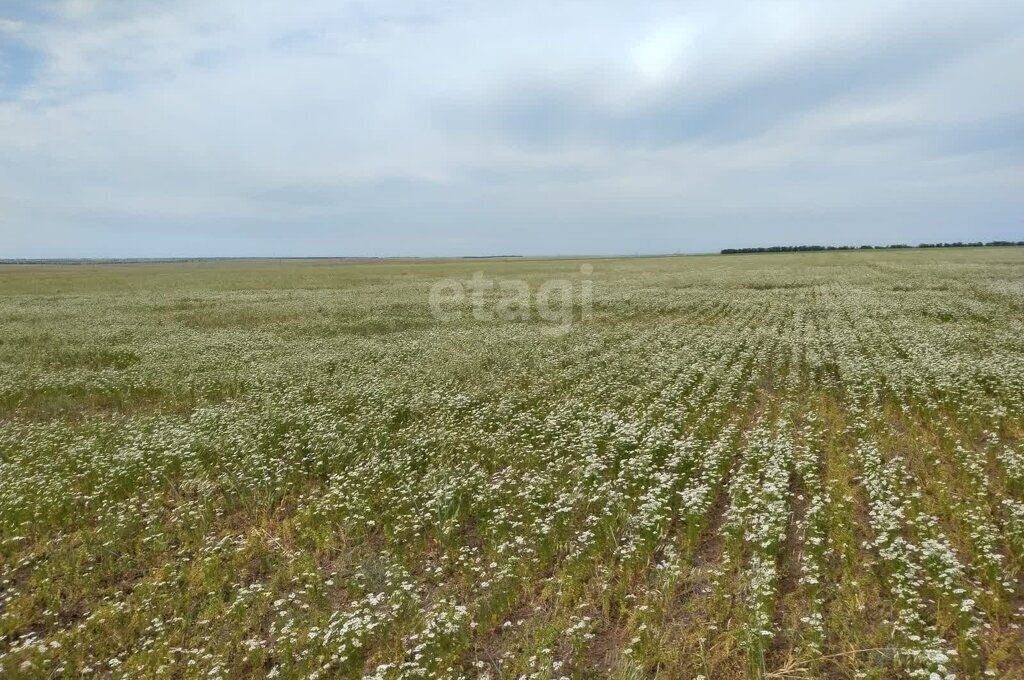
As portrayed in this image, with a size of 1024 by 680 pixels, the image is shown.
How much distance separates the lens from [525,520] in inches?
336

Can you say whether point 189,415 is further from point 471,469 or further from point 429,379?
point 471,469

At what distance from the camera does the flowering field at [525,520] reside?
19.2 ft

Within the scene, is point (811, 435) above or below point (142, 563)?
above

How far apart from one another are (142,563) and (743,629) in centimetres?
760

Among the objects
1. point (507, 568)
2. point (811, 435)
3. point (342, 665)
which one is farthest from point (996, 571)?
point (342, 665)

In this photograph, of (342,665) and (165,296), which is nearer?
(342,665)

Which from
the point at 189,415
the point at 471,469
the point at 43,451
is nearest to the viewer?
the point at 471,469

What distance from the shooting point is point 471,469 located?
10227 mm

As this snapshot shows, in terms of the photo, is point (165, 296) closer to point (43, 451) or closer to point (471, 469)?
point (43, 451)

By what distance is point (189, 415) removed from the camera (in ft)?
48.4

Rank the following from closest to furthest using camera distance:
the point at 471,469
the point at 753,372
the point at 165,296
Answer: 1. the point at 471,469
2. the point at 753,372
3. the point at 165,296

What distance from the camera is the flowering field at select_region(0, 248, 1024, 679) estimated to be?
585cm

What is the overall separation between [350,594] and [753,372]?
44.7 ft

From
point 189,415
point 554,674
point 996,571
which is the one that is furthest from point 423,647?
point 189,415
